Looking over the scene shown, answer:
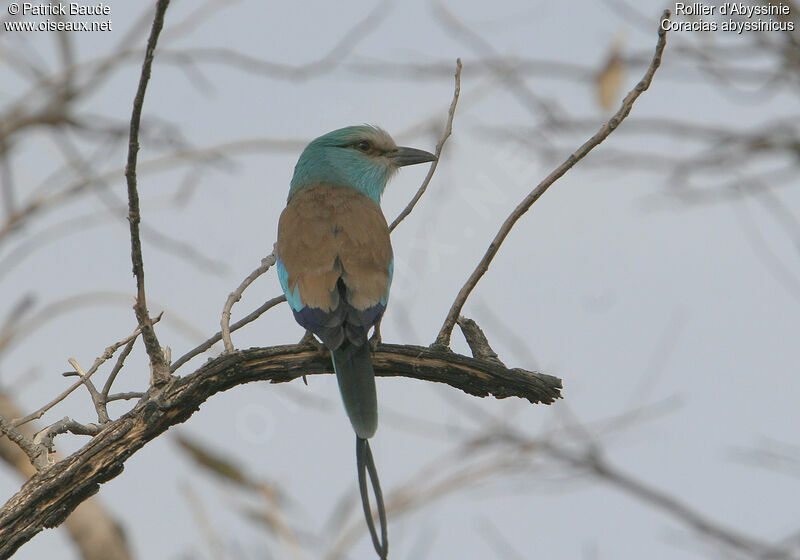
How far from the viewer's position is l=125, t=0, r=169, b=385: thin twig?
2348 millimetres

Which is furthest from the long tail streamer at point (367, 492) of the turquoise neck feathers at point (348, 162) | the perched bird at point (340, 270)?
the turquoise neck feathers at point (348, 162)

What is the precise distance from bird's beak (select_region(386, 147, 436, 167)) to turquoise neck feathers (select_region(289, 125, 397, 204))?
2.1 inches

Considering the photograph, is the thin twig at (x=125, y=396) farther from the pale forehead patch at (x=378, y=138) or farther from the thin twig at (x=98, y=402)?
the pale forehead patch at (x=378, y=138)

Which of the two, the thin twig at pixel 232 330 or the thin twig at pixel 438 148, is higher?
the thin twig at pixel 438 148

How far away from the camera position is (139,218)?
8.38ft

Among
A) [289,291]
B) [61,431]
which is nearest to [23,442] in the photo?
[61,431]

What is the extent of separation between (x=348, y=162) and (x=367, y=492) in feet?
8.32

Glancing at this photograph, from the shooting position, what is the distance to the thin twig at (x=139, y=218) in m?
2.35

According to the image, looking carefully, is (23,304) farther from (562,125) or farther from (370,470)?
(562,125)

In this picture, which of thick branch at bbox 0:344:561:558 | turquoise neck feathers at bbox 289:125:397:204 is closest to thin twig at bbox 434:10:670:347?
thick branch at bbox 0:344:561:558

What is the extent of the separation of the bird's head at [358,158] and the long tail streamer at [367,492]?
2108 mm

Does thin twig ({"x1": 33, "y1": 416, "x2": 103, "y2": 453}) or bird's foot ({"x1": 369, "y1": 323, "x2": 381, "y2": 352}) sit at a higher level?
bird's foot ({"x1": 369, "y1": 323, "x2": 381, "y2": 352})

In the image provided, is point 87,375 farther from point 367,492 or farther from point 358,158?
point 358,158

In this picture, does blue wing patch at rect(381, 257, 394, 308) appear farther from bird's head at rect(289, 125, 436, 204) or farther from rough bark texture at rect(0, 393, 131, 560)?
rough bark texture at rect(0, 393, 131, 560)
